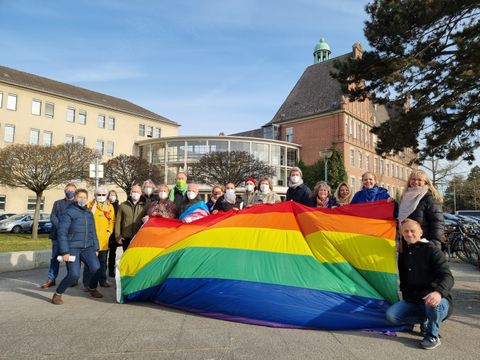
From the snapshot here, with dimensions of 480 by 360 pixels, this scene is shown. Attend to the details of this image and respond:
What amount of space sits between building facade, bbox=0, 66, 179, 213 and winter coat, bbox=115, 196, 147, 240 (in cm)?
3852

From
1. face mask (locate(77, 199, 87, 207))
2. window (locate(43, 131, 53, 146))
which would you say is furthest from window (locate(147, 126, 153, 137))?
face mask (locate(77, 199, 87, 207))

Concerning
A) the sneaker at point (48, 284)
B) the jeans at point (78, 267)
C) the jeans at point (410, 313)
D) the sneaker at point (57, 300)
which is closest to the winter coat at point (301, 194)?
the jeans at point (410, 313)

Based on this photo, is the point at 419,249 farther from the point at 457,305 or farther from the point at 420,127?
the point at 420,127

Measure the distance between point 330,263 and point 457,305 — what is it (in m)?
2.68

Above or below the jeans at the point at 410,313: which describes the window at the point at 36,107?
above

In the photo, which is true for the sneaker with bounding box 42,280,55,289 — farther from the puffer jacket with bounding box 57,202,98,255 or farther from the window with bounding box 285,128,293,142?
the window with bounding box 285,128,293,142

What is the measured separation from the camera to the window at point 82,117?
154ft

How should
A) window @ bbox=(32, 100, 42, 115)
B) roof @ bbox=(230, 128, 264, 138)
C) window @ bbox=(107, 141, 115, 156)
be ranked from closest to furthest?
window @ bbox=(32, 100, 42, 115) < window @ bbox=(107, 141, 115, 156) < roof @ bbox=(230, 128, 264, 138)

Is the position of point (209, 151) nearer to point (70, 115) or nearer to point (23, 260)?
point (70, 115)

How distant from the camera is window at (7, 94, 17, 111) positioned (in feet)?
133

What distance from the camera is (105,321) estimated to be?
494 centimetres

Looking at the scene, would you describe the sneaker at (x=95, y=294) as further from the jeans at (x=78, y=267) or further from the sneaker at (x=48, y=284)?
the sneaker at (x=48, y=284)

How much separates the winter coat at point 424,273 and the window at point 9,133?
149ft

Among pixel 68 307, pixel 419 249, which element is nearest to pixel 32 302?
pixel 68 307
